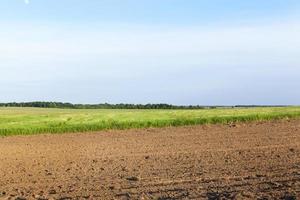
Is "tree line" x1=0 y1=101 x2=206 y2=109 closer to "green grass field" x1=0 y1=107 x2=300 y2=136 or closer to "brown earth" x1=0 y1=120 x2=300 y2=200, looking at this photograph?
"green grass field" x1=0 y1=107 x2=300 y2=136

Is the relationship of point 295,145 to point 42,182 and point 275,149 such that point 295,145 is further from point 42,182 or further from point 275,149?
point 42,182

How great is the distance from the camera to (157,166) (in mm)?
20781

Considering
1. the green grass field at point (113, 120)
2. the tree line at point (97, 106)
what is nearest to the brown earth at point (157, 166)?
the green grass field at point (113, 120)

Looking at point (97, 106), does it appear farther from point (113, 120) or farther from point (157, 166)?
point (157, 166)

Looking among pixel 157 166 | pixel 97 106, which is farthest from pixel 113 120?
pixel 97 106

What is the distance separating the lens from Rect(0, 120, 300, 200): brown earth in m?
15.3

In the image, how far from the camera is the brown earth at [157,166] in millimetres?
15273

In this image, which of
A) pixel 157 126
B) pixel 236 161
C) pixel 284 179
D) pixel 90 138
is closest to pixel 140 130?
pixel 157 126

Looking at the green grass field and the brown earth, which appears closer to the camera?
the brown earth

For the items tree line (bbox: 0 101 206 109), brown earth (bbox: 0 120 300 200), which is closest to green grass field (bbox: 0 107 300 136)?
brown earth (bbox: 0 120 300 200)

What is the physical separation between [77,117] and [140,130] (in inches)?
361

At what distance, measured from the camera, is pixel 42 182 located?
18.4 meters

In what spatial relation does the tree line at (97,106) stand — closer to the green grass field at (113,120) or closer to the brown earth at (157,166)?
the green grass field at (113,120)

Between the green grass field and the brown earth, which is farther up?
the green grass field
